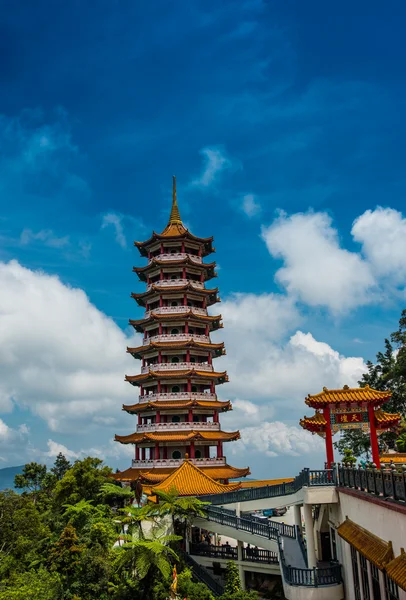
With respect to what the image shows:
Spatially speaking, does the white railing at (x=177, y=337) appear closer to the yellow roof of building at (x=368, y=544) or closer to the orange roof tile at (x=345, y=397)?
the orange roof tile at (x=345, y=397)

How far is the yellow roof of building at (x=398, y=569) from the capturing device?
10355mm

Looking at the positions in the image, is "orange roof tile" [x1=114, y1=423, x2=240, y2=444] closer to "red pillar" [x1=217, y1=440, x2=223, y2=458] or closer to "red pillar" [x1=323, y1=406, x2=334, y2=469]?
"red pillar" [x1=217, y1=440, x2=223, y2=458]

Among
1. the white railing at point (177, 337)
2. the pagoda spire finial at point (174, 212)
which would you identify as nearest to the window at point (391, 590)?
the white railing at point (177, 337)

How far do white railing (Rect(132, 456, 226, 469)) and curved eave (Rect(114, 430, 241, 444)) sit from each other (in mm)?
1487

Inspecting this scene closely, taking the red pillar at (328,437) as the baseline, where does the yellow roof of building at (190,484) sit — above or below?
below

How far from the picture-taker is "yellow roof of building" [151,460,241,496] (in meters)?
30.3

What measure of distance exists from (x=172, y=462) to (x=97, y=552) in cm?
1097

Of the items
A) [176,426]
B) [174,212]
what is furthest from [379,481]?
[174,212]

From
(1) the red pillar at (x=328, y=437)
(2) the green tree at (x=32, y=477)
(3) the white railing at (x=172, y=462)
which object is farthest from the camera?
(2) the green tree at (x=32, y=477)

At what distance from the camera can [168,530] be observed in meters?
27.2

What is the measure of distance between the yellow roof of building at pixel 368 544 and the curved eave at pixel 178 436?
2166 cm

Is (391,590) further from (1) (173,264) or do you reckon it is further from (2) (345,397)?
(1) (173,264)

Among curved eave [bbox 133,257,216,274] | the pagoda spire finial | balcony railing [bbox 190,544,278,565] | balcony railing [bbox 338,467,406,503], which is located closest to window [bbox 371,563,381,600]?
balcony railing [bbox 338,467,406,503]

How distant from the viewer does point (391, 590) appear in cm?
1278
